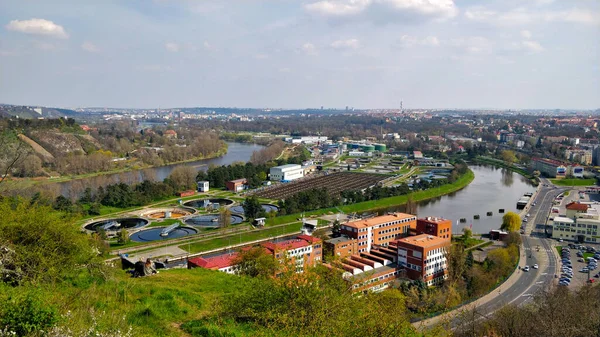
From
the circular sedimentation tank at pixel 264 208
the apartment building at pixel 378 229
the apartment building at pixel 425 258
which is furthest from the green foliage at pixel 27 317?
the circular sedimentation tank at pixel 264 208

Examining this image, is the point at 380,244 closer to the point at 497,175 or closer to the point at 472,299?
the point at 472,299

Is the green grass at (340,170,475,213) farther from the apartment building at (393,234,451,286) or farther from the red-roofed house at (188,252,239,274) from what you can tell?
the red-roofed house at (188,252,239,274)

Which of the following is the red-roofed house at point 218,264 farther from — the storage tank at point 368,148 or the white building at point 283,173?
the storage tank at point 368,148

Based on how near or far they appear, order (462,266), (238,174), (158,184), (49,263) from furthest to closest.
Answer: (238,174), (158,184), (462,266), (49,263)

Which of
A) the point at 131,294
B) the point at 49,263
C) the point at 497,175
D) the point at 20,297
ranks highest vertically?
the point at 20,297

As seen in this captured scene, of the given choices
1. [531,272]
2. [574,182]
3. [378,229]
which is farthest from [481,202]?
→ [378,229]

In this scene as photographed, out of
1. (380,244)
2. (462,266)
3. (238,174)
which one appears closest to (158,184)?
(238,174)
